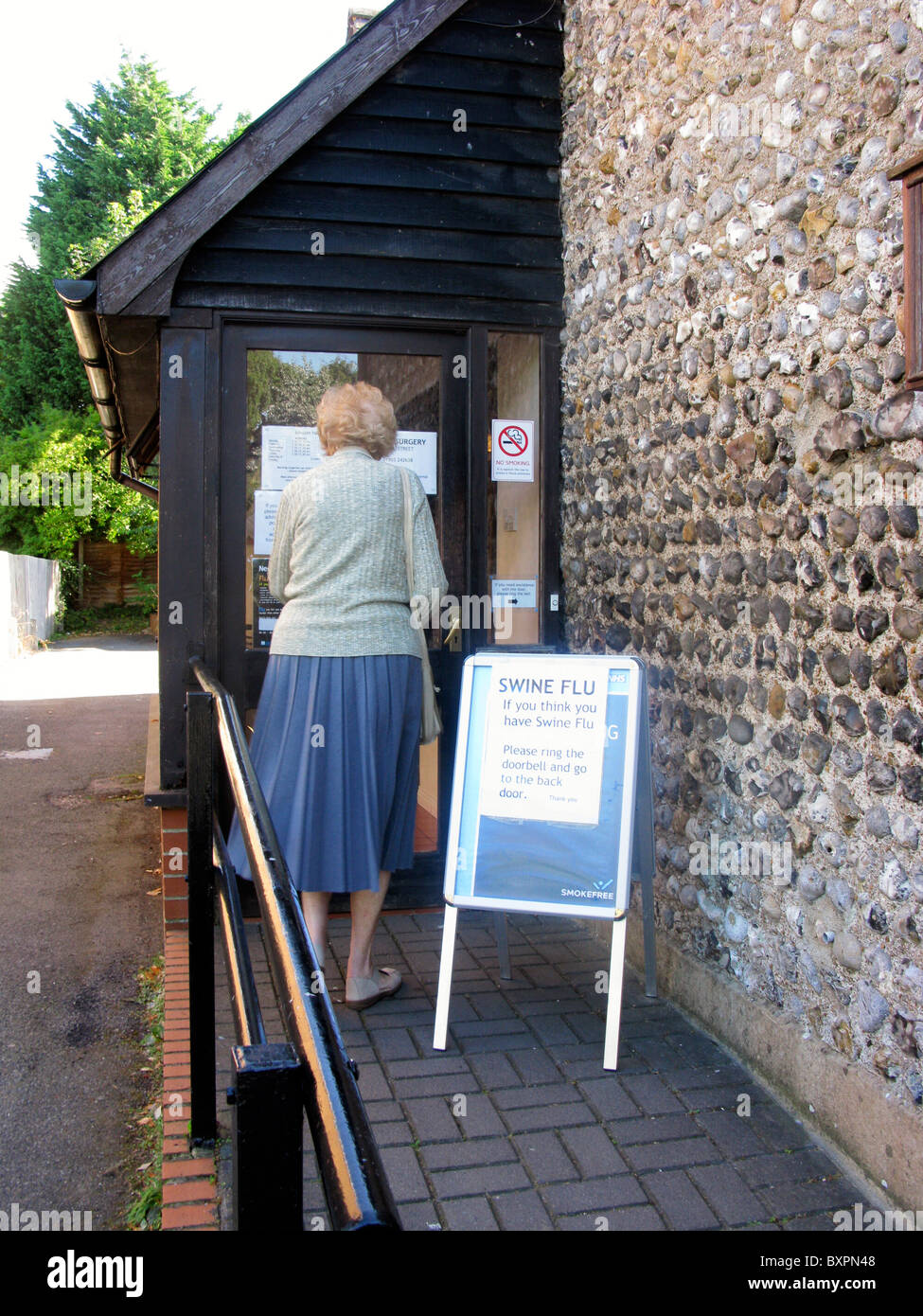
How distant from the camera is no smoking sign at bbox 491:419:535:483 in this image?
476 cm

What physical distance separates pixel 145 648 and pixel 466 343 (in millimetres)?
18416

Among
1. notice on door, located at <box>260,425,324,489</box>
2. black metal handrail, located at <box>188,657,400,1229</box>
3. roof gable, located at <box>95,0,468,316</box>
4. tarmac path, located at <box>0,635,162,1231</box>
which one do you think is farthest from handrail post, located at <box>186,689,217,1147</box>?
roof gable, located at <box>95,0,468,316</box>

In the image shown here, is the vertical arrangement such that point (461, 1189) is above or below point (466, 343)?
below

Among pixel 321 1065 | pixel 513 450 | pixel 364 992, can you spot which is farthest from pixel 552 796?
pixel 321 1065

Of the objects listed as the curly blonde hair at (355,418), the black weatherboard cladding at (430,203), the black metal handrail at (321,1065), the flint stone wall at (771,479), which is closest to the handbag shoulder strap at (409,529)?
the curly blonde hair at (355,418)

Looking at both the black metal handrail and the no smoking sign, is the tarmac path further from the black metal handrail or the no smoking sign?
the no smoking sign

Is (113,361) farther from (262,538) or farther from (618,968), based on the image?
(618,968)

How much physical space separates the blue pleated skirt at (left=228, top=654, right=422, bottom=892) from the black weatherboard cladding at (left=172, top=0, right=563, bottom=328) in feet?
5.79

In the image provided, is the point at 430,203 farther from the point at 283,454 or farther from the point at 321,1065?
the point at 321,1065

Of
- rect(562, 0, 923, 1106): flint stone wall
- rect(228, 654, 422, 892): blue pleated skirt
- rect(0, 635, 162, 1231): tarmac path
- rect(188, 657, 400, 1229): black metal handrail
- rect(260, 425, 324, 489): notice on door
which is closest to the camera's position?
rect(188, 657, 400, 1229): black metal handrail

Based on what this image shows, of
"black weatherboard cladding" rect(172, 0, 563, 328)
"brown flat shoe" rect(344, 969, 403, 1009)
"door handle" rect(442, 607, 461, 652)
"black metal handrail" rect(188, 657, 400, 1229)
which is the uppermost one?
"black weatherboard cladding" rect(172, 0, 563, 328)
